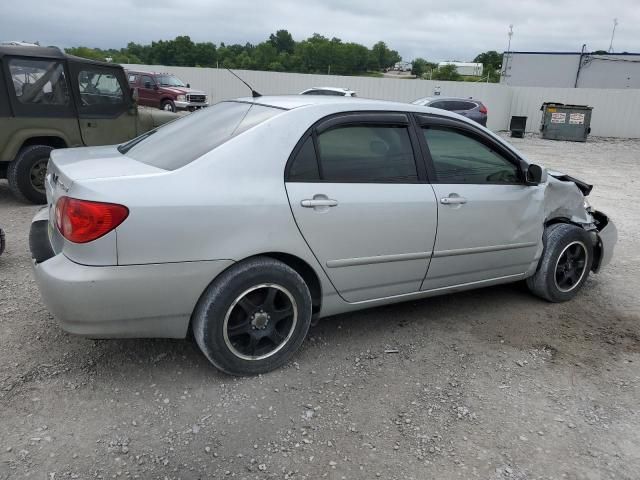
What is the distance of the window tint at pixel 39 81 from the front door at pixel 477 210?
5.60 meters

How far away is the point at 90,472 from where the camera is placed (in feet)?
7.64

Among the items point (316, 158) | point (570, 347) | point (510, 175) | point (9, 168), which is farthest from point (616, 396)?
point (9, 168)

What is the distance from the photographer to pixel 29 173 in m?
6.87

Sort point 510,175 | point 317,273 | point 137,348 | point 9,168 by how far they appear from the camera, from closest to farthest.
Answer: point 317,273 → point 137,348 → point 510,175 → point 9,168

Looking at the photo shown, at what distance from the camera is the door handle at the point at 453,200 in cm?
347

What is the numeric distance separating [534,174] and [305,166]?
1880 mm

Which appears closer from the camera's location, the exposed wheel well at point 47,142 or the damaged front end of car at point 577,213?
the damaged front end of car at point 577,213

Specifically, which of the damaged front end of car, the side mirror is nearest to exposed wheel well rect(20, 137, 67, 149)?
the side mirror

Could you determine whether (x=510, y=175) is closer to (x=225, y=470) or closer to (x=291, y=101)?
(x=291, y=101)

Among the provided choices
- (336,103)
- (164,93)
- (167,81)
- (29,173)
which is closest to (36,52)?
(29,173)

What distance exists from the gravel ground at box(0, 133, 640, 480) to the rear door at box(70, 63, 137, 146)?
386cm

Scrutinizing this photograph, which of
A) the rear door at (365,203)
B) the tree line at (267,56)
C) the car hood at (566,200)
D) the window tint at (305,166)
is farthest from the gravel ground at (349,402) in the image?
the tree line at (267,56)

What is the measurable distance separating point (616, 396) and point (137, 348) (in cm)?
292

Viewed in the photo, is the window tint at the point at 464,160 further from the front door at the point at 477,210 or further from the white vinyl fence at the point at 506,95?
the white vinyl fence at the point at 506,95
